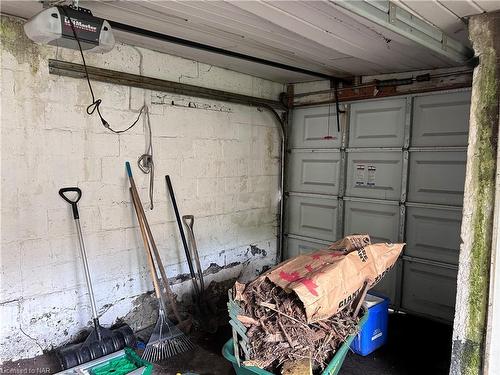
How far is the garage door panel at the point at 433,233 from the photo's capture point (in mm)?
3506

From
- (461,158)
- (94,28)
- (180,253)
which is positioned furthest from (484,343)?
(94,28)

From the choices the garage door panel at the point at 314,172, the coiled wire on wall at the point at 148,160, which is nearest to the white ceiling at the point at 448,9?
the garage door panel at the point at 314,172

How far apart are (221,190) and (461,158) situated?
226 cm

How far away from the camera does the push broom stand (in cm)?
301

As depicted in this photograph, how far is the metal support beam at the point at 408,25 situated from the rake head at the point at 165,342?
8.40 ft

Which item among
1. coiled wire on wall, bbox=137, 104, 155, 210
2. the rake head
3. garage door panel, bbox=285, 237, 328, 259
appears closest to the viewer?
the rake head

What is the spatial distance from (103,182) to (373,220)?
264 centimetres

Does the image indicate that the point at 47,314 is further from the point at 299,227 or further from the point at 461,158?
the point at 461,158

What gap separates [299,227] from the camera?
4676 millimetres

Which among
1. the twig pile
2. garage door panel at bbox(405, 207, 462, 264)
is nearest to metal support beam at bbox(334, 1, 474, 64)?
garage door panel at bbox(405, 207, 462, 264)

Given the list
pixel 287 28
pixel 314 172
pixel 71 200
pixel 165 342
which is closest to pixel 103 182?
pixel 71 200

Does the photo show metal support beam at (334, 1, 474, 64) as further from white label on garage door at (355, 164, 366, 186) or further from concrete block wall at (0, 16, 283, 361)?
concrete block wall at (0, 16, 283, 361)

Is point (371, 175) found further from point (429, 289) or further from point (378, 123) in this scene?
point (429, 289)

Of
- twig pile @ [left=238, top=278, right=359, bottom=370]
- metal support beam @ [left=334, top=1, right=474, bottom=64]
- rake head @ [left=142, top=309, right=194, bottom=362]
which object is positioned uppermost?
metal support beam @ [left=334, top=1, right=474, bottom=64]
